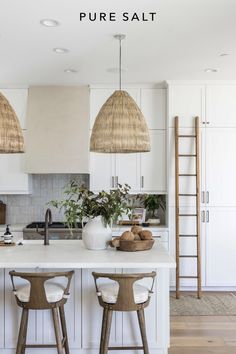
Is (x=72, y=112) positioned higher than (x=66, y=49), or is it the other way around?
(x=66, y=49)

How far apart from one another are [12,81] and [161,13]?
8.96ft

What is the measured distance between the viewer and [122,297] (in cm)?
269

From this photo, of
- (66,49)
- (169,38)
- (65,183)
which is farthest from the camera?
(65,183)

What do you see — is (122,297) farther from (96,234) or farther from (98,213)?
(98,213)

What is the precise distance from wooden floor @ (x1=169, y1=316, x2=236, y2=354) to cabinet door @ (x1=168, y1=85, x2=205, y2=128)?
7.91 feet

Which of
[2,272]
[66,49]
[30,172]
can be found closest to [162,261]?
[2,272]

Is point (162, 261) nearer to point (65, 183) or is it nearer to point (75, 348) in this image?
point (75, 348)

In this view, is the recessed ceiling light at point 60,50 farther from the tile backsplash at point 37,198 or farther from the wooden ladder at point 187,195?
the tile backsplash at point 37,198

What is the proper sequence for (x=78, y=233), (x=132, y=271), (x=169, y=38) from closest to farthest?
(x=132, y=271) < (x=169, y=38) < (x=78, y=233)

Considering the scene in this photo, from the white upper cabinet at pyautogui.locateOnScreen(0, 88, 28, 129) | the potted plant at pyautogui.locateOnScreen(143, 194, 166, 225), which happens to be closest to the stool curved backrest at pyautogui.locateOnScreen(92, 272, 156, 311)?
the potted plant at pyautogui.locateOnScreen(143, 194, 166, 225)

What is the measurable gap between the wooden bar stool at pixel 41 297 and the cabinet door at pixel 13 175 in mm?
2622

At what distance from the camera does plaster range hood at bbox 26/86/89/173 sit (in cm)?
535

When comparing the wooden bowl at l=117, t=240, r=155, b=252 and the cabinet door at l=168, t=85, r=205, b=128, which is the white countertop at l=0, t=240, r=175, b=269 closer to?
the wooden bowl at l=117, t=240, r=155, b=252

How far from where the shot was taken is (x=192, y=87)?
5246 mm
